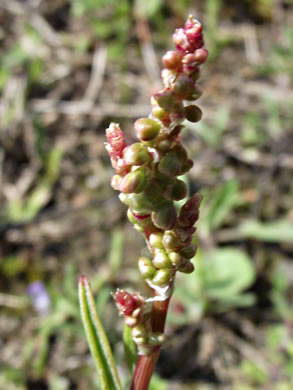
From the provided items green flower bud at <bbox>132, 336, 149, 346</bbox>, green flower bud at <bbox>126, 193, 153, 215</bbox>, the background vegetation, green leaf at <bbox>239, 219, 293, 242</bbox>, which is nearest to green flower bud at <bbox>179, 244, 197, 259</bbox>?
green flower bud at <bbox>126, 193, 153, 215</bbox>

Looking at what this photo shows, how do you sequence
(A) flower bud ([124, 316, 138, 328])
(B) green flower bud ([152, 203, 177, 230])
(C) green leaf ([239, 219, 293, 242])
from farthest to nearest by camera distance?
(C) green leaf ([239, 219, 293, 242]) → (A) flower bud ([124, 316, 138, 328]) → (B) green flower bud ([152, 203, 177, 230])

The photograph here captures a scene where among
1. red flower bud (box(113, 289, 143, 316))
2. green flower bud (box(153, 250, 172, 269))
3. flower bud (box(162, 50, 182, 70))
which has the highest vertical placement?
flower bud (box(162, 50, 182, 70))

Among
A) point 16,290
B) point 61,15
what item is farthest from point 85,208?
point 61,15

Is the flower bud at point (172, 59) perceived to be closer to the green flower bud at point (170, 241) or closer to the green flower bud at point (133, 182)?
the green flower bud at point (133, 182)

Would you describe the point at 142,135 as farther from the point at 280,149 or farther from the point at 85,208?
the point at 280,149

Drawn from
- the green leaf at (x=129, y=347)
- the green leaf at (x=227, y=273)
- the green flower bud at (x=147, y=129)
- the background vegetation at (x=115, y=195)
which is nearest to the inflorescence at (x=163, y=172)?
the green flower bud at (x=147, y=129)

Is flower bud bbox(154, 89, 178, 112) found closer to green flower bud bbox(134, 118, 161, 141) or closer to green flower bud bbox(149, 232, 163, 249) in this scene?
green flower bud bbox(134, 118, 161, 141)
